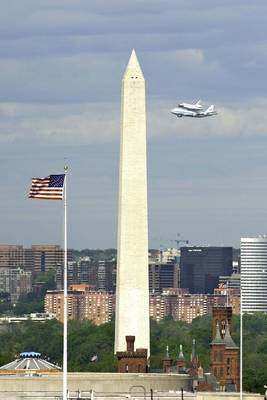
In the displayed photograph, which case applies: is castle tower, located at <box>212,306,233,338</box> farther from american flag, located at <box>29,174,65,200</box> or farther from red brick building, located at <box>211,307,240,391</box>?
american flag, located at <box>29,174,65,200</box>

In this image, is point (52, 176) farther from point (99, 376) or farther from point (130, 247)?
point (130, 247)

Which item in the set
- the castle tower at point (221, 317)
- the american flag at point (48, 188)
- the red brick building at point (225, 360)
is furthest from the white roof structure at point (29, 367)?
the american flag at point (48, 188)

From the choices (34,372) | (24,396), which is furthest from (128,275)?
(24,396)

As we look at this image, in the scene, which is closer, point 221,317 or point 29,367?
point 29,367

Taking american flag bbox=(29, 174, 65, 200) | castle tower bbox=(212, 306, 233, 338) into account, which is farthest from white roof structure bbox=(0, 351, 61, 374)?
american flag bbox=(29, 174, 65, 200)

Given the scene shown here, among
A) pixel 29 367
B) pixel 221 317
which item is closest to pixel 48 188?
pixel 29 367

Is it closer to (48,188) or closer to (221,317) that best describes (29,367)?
(221,317)

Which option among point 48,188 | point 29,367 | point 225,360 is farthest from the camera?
point 225,360

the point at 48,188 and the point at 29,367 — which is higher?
the point at 48,188
